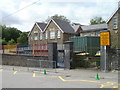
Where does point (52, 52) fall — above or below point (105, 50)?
→ below

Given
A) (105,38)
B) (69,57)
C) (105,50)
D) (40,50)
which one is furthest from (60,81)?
(40,50)

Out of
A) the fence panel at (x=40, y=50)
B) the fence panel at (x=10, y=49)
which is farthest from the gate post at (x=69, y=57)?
the fence panel at (x=10, y=49)

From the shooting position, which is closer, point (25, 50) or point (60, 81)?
point (60, 81)

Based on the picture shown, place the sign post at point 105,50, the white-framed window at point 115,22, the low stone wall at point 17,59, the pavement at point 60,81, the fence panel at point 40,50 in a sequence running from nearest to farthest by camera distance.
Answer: the pavement at point 60,81, the sign post at point 105,50, the fence panel at point 40,50, the low stone wall at point 17,59, the white-framed window at point 115,22

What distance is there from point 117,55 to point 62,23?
27328 mm

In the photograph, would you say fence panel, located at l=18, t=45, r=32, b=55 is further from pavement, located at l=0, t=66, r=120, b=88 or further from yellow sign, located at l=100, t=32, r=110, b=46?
yellow sign, located at l=100, t=32, r=110, b=46

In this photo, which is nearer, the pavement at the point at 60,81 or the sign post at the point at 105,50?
the pavement at the point at 60,81

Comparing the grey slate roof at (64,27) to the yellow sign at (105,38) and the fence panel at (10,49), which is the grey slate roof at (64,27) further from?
the yellow sign at (105,38)

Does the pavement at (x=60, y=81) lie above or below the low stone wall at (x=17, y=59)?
below

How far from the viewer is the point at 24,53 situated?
2180cm

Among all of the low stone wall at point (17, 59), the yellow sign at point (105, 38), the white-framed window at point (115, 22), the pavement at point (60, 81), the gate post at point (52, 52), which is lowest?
the pavement at point (60, 81)

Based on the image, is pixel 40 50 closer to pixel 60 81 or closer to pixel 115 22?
pixel 60 81

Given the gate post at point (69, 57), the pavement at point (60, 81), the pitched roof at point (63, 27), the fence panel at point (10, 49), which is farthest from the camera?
the pitched roof at point (63, 27)

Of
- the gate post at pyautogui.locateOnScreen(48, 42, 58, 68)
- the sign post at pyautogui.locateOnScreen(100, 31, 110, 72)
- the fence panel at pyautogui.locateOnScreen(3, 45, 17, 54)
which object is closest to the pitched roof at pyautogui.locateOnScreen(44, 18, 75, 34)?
the fence panel at pyautogui.locateOnScreen(3, 45, 17, 54)
